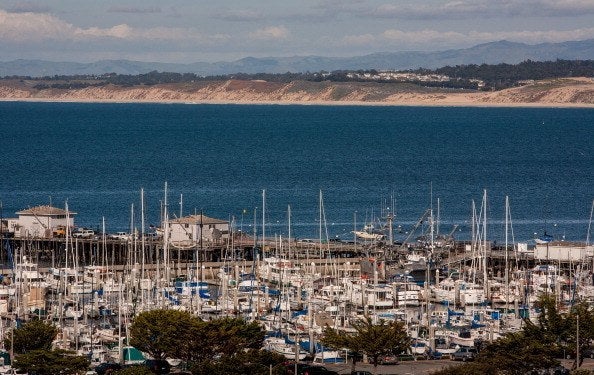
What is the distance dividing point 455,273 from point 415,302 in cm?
628

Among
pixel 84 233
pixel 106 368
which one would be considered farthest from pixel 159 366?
pixel 84 233

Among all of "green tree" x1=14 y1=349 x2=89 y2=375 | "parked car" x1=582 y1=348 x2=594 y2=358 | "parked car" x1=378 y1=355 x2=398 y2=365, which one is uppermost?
"green tree" x1=14 y1=349 x2=89 y2=375

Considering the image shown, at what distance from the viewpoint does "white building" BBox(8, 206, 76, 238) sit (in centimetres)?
6275

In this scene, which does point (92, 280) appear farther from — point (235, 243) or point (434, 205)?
point (434, 205)

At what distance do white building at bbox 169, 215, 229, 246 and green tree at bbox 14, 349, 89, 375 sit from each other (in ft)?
89.1

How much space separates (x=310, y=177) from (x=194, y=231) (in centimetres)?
4802

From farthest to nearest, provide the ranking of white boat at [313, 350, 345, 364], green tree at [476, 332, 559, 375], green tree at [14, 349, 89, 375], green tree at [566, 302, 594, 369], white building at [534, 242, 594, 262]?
white building at [534, 242, 594, 262], white boat at [313, 350, 345, 364], green tree at [566, 302, 594, 369], green tree at [14, 349, 89, 375], green tree at [476, 332, 559, 375]

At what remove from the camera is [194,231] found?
60.9 m

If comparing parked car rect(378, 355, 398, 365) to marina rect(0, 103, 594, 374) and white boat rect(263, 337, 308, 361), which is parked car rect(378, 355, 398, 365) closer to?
marina rect(0, 103, 594, 374)

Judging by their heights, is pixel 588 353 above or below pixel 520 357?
below

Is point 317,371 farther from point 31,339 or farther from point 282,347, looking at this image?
point 31,339

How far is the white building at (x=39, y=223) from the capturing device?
62.8m

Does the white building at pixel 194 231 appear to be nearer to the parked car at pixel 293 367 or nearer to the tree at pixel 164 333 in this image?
the tree at pixel 164 333

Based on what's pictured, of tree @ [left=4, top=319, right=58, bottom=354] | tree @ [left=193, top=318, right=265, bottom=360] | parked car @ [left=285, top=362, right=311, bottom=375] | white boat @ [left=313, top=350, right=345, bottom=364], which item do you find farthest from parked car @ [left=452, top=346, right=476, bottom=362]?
tree @ [left=4, top=319, right=58, bottom=354]
